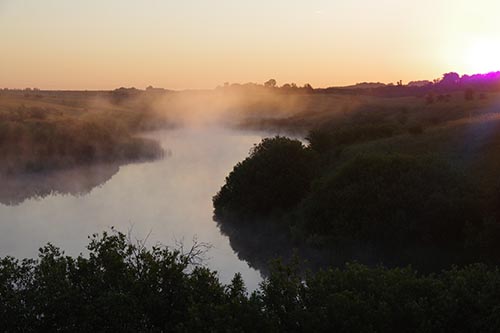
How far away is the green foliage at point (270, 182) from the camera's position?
4156 cm

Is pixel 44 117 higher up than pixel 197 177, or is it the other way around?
pixel 44 117

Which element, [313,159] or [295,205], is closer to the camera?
[295,205]

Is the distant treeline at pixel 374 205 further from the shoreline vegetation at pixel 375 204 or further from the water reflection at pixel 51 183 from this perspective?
the water reflection at pixel 51 183

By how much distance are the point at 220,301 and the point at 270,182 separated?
27.5m

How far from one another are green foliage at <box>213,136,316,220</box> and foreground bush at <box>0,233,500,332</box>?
996 inches

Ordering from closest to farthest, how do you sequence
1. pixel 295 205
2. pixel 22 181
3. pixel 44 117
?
pixel 295 205 → pixel 22 181 → pixel 44 117

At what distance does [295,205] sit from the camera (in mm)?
40812

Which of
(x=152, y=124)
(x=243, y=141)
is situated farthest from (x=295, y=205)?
(x=152, y=124)

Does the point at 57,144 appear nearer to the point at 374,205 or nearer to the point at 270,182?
the point at 270,182

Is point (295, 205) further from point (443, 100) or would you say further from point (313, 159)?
point (443, 100)

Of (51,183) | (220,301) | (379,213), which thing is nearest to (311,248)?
(379,213)

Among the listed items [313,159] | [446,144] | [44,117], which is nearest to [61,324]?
[313,159]

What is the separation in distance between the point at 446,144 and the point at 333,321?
35.6 m

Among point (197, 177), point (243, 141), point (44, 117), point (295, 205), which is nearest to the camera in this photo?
point (295, 205)
